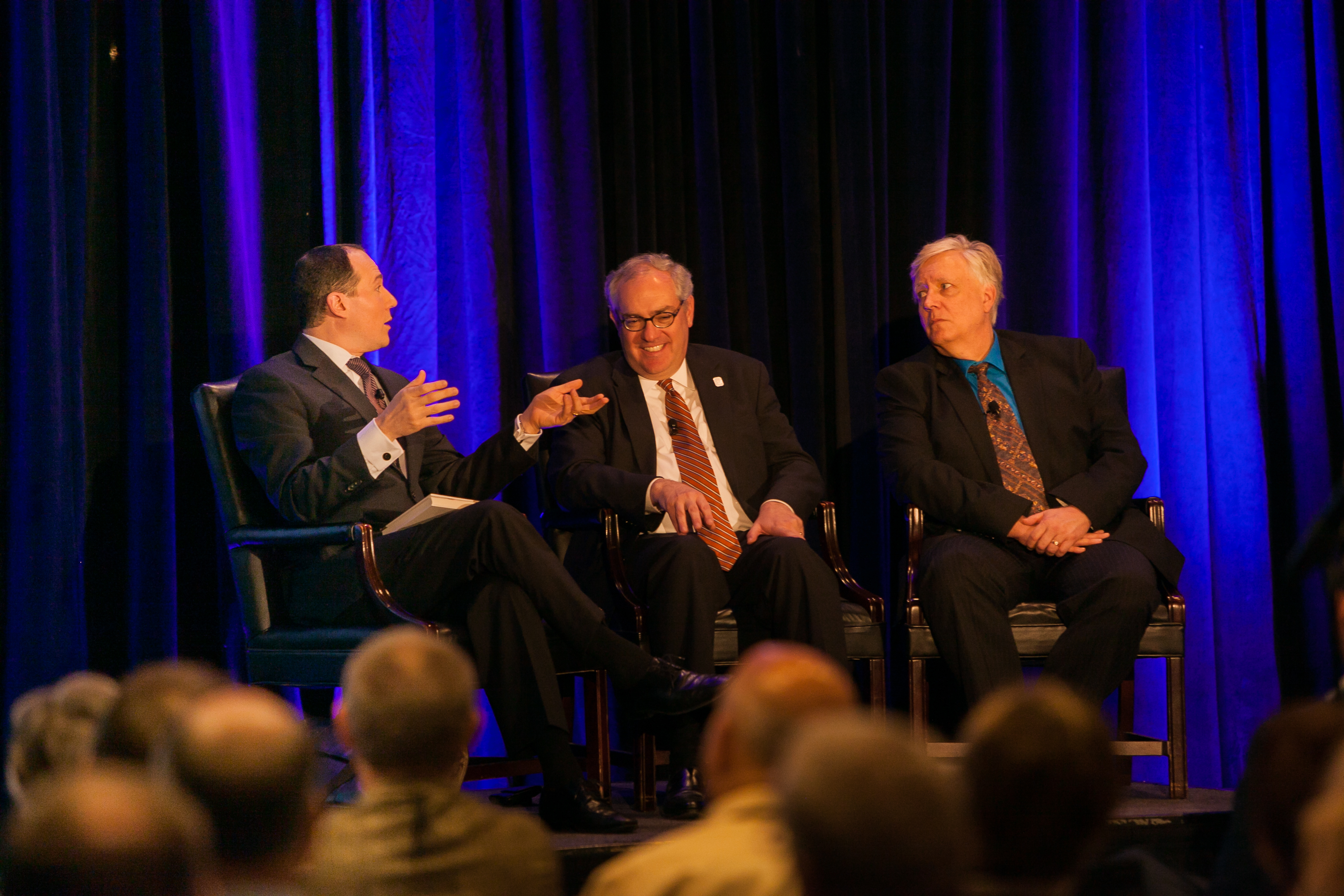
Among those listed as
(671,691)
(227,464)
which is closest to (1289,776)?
(671,691)

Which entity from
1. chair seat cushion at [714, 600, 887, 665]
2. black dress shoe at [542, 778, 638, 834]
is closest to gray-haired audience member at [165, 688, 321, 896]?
black dress shoe at [542, 778, 638, 834]

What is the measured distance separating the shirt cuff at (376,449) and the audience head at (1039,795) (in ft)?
6.99

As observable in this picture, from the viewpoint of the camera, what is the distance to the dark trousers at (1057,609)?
310 cm

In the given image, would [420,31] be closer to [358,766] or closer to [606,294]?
[606,294]

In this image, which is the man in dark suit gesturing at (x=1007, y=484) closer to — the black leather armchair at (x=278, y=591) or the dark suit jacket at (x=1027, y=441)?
the dark suit jacket at (x=1027, y=441)

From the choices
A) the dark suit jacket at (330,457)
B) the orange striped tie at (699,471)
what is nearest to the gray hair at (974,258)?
the orange striped tie at (699,471)

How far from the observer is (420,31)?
3912 millimetres

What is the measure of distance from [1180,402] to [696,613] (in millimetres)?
2186

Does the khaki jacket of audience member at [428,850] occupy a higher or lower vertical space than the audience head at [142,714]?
lower

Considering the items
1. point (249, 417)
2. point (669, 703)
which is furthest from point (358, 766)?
point (249, 417)

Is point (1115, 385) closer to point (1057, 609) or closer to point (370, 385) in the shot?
point (1057, 609)

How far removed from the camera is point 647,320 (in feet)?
11.9

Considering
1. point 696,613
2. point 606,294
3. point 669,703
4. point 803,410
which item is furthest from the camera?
point 803,410

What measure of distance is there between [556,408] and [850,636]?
969 millimetres
